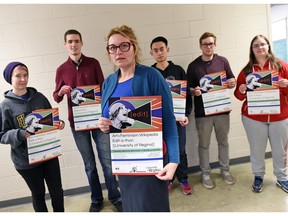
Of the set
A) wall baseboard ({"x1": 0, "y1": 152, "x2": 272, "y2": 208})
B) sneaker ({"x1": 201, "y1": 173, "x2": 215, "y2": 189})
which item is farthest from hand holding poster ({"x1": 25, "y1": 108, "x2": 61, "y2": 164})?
sneaker ({"x1": 201, "y1": 173, "x2": 215, "y2": 189})

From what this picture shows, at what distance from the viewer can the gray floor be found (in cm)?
217

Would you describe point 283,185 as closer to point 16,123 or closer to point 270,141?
point 270,141

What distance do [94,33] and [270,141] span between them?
2.32 meters

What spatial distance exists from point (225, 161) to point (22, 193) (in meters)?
2.60

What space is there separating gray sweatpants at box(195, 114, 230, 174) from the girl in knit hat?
165 cm

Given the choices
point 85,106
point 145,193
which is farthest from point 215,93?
point 145,193

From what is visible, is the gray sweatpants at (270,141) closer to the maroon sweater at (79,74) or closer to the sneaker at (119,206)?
the sneaker at (119,206)

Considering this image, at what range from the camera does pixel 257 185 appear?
94.2 inches

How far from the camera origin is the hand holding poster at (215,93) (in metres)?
2.32

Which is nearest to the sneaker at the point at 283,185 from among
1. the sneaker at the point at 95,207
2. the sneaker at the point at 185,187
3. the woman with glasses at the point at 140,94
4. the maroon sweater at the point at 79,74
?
the sneaker at the point at 185,187

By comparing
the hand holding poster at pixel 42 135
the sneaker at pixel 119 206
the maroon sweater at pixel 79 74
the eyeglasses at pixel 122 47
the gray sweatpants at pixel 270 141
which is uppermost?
the eyeglasses at pixel 122 47

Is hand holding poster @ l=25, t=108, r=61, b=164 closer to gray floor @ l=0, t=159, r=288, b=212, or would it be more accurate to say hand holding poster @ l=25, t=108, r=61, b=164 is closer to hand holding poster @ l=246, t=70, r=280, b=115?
gray floor @ l=0, t=159, r=288, b=212

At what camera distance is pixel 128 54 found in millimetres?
1241

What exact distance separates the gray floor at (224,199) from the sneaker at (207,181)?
0.05 metres
